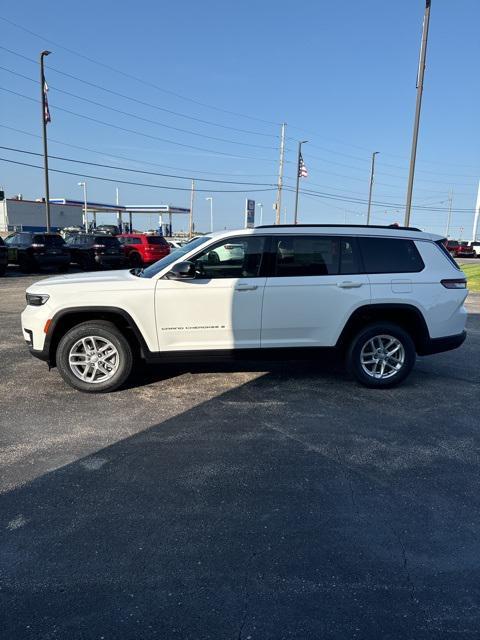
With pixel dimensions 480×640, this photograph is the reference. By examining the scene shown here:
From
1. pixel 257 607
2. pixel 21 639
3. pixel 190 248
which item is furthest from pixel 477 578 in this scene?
pixel 190 248

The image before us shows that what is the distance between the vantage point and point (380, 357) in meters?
5.61

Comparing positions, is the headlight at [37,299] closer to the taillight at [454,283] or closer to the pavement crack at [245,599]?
the pavement crack at [245,599]

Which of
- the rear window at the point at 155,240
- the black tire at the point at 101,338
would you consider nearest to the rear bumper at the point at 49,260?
the rear window at the point at 155,240

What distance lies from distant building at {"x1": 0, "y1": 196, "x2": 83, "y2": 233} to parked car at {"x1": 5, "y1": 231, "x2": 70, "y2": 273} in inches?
1368

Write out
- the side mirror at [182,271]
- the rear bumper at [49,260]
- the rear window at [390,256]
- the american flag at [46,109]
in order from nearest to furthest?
the side mirror at [182,271] < the rear window at [390,256] < the rear bumper at [49,260] < the american flag at [46,109]

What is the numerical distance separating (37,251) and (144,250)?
202 inches

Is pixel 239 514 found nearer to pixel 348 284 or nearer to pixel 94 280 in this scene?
pixel 348 284

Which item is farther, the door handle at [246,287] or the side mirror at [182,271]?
the door handle at [246,287]

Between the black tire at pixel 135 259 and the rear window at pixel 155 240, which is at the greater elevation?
the rear window at pixel 155 240

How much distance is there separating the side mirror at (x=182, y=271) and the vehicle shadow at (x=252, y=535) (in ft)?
5.19

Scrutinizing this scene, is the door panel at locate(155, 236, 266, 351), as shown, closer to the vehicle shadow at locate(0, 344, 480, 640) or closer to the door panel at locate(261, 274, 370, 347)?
the door panel at locate(261, 274, 370, 347)

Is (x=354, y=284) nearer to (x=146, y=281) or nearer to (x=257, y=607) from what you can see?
(x=146, y=281)

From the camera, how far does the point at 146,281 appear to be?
5277 mm

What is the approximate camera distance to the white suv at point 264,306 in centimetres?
523
